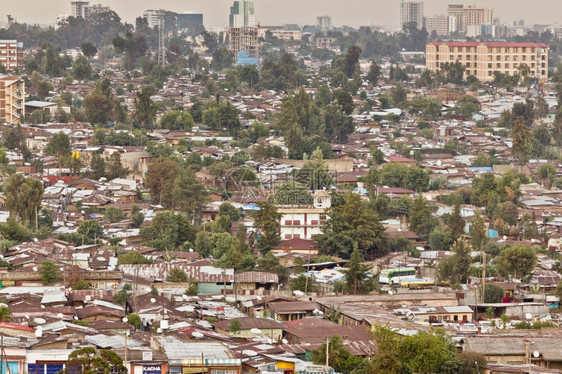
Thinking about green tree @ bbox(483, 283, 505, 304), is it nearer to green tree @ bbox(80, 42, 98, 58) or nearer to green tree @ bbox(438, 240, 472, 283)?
green tree @ bbox(438, 240, 472, 283)

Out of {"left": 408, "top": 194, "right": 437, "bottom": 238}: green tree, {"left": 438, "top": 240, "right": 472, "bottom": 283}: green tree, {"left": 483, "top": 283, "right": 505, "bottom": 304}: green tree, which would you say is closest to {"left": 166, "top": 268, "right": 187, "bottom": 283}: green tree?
{"left": 438, "top": 240, "right": 472, "bottom": 283}: green tree

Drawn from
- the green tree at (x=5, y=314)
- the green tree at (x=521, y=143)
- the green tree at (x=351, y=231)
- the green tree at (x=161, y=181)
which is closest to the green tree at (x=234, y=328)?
the green tree at (x=5, y=314)

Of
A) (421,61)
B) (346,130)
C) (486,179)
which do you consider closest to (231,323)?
(486,179)

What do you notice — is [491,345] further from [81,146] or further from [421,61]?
[421,61]

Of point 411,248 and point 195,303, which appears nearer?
point 195,303

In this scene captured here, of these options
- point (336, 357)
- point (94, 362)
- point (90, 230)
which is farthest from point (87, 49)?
point (94, 362)

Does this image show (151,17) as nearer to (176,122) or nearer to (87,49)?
(87,49)
